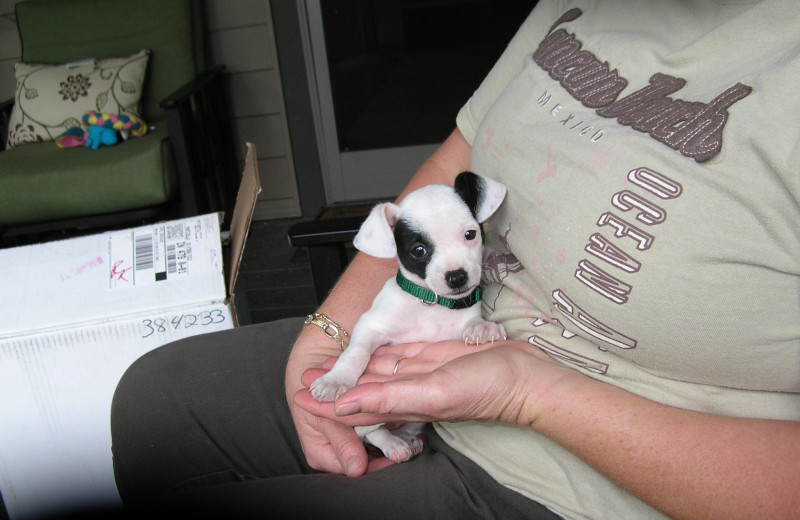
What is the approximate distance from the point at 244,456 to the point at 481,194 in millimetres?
509

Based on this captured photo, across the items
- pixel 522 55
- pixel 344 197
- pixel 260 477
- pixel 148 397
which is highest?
pixel 522 55

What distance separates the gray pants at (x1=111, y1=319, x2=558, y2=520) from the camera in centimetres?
82

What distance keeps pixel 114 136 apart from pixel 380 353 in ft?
7.04

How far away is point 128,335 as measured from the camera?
117 centimetres

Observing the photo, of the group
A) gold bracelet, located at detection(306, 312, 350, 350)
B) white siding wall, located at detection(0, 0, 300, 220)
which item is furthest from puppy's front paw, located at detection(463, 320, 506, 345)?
white siding wall, located at detection(0, 0, 300, 220)

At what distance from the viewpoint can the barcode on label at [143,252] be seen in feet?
4.04

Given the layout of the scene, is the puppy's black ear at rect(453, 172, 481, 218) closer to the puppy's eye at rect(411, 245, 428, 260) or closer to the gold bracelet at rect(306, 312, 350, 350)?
the puppy's eye at rect(411, 245, 428, 260)

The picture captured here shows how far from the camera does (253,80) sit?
3.25 m

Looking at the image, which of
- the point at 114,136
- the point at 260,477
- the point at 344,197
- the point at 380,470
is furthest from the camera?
the point at 344,197

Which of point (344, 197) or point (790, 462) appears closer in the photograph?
point (790, 462)

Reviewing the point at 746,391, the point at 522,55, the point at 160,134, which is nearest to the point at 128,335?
the point at 522,55

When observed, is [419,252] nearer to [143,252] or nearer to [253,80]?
[143,252]

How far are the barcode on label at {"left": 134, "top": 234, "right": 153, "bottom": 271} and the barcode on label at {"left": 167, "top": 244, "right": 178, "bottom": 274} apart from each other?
0.03m

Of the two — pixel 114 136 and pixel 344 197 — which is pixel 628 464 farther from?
pixel 344 197
